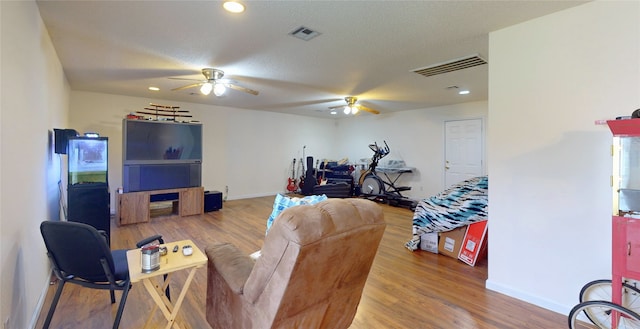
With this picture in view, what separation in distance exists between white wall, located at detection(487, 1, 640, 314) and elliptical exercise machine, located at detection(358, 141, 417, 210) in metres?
3.86

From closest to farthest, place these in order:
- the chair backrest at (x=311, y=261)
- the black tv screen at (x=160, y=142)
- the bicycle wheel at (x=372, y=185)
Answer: the chair backrest at (x=311, y=261) < the black tv screen at (x=160, y=142) < the bicycle wheel at (x=372, y=185)

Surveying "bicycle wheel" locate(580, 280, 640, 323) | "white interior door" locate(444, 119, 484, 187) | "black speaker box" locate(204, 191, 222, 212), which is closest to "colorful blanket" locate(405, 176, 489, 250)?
"bicycle wheel" locate(580, 280, 640, 323)

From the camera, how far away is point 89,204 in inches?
124

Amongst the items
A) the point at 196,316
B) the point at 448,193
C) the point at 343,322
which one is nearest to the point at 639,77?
the point at 448,193

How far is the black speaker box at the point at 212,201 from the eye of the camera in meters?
5.66

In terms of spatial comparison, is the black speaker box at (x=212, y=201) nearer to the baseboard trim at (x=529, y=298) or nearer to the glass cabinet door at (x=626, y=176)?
the baseboard trim at (x=529, y=298)

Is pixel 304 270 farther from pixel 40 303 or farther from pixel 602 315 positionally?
pixel 40 303

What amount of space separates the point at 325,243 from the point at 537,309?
7.11 feet

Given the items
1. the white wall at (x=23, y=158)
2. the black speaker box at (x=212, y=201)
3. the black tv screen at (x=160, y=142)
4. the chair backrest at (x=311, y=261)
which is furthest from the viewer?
the black speaker box at (x=212, y=201)

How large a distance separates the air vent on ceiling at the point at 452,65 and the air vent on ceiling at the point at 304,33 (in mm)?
1684

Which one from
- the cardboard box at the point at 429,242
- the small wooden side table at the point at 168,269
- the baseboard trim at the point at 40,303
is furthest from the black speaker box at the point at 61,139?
the cardboard box at the point at 429,242

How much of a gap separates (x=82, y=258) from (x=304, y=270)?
1.44m

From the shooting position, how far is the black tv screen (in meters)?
4.79

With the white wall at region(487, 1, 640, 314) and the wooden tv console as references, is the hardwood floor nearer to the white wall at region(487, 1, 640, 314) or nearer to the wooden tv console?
the white wall at region(487, 1, 640, 314)
